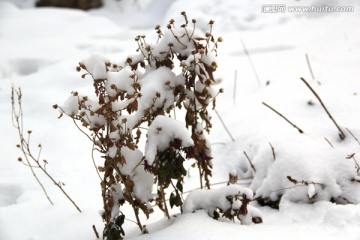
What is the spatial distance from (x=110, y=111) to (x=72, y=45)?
3.64m

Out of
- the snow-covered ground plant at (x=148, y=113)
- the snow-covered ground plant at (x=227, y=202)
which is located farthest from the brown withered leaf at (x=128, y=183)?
the snow-covered ground plant at (x=227, y=202)

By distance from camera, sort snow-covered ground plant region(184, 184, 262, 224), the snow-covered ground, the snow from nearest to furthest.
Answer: the snow, snow-covered ground plant region(184, 184, 262, 224), the snow-covered ground

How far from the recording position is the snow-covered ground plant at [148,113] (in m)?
1.44

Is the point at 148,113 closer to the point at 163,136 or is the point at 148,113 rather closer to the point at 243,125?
the point at 163,136

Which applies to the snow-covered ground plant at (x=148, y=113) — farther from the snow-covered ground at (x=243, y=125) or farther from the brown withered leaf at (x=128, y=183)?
the snow-covered ground at (x=243, y=125)

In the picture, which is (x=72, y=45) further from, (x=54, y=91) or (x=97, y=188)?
(x=97, y=188)

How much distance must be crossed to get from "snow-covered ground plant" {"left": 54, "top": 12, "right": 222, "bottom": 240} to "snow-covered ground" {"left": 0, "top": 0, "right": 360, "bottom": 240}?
0.23 metres

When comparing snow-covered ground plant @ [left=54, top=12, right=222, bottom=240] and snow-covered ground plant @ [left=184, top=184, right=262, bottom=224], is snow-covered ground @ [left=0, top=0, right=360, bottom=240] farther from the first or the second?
snow-covered ground plant @ [left=54, top=12, right=222, bottom=240]

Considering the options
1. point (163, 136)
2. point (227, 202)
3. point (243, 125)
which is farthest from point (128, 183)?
point (243, 125)

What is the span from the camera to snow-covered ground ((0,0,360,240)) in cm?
180

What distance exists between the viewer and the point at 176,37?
4.97ft

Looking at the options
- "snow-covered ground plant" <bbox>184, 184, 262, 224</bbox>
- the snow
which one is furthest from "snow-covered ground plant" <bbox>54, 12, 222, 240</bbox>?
"snow-covered ground plant" <bbox>184, 184, 262, 224</bbox>

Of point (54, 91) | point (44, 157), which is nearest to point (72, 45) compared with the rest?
point (54, 91)

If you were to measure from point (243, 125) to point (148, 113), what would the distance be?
139 centimetres
